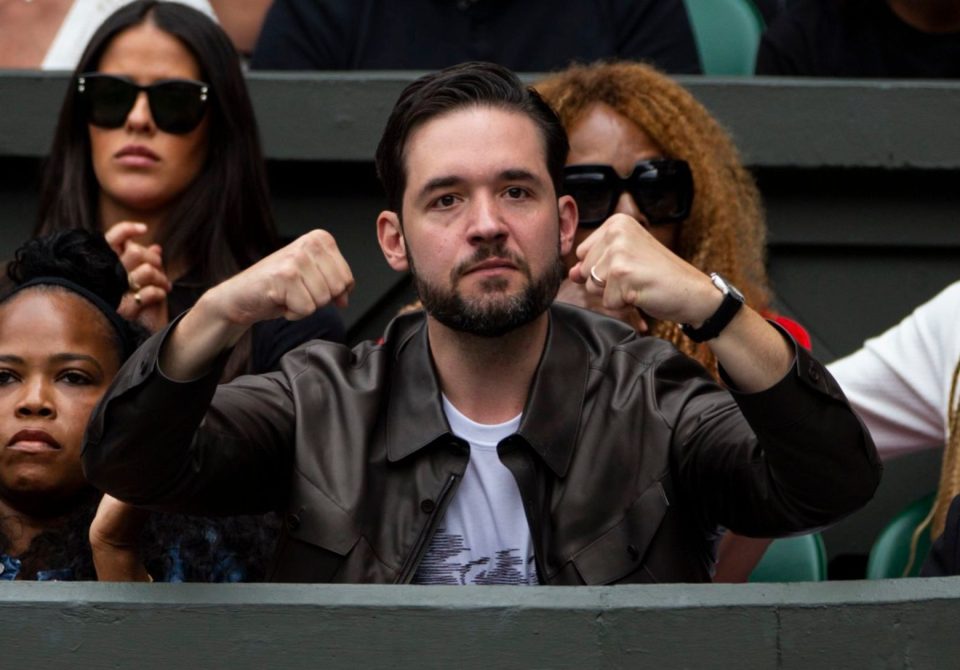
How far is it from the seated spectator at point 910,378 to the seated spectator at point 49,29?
1.85 meters

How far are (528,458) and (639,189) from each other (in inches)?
37.7

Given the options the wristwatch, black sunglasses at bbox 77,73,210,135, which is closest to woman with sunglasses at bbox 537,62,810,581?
black sunglasses at bbox 77,73,210,135

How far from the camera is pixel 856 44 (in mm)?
4668

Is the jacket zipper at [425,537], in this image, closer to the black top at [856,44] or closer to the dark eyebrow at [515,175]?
the dark eyebrow at [515,175]

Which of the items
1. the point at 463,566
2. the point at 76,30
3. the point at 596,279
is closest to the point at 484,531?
the point at 463,566

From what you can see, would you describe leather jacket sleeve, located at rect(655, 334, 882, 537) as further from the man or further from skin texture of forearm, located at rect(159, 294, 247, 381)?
skin texture of forearm, located at rect(159, 294, 247, 381)

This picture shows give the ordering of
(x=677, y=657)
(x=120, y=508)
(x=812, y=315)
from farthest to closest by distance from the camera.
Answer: (x=812, y=315) → (x=120, y=508) → (x=677, y=657)

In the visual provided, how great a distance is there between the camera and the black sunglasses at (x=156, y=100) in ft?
13.3

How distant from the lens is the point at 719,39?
5098 millimetres

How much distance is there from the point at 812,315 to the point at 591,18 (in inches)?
35.2

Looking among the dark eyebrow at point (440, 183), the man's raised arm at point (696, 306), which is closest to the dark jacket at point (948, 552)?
the man's raised arm at point (696, 306)

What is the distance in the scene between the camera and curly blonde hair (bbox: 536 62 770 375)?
3996mm

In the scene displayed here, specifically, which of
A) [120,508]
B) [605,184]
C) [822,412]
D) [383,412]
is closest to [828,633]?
[822,412]

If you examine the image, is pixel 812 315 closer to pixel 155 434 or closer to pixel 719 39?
pixel 719 39
